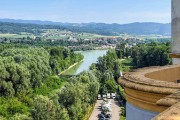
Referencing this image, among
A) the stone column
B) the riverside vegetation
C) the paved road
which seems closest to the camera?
the stone column

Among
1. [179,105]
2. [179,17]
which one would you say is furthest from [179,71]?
[179,105]

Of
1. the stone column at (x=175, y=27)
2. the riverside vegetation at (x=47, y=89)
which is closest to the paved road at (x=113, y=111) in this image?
the riverside vegetation at (x=47, y=89)

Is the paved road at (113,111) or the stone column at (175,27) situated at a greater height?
the stone column at (175,27)

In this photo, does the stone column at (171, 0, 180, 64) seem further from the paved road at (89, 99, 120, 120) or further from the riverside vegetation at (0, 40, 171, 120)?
Answer: the paved road at (89, 99, 120, 120)

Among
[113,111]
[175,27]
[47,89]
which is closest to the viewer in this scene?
[175,27]

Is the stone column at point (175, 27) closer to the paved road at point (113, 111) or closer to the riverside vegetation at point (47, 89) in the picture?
the riverside vegetation at point (47, 89)

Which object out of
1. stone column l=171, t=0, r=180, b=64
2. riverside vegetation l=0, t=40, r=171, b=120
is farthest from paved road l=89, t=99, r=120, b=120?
stone column l=171, t=0, r=180, b=64

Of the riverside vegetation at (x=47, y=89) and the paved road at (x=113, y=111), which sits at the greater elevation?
the riverside vegetation at (x=47, y=89)

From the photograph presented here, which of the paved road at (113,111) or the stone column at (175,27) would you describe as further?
the paved road at (113,111)

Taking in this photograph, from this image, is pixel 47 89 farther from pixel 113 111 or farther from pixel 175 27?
pixel 175 27

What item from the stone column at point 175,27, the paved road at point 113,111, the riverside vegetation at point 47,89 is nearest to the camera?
the stone column at point 175,27

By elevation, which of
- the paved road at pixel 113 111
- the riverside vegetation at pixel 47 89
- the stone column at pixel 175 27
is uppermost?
the stone column at pixel 175 27

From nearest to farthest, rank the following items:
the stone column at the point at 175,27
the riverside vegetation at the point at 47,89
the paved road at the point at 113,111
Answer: the stone column at the point at 175,27
the riverside vegetation at the point at 47,89
the paved road at the point at 113,111

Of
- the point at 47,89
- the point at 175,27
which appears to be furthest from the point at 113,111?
the point at 175,27
